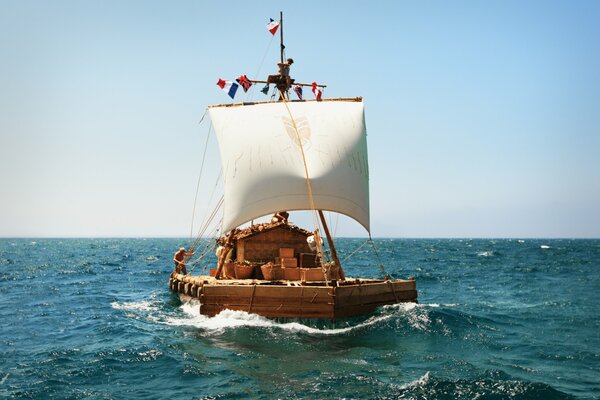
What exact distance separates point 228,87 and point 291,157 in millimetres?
6450

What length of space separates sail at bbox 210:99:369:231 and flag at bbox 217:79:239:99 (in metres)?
1.84

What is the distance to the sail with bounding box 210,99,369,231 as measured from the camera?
2325 cm

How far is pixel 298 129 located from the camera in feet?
80.1

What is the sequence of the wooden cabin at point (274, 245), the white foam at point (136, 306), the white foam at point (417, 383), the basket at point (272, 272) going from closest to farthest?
1. the white foam at point (417, 383)
2. the basket at point (272, 272)
3. the wooden cabin at point (274, 245)
4. the white foam at point (136, 306)

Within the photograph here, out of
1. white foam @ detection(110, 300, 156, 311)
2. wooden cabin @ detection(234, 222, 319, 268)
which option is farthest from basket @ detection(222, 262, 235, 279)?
white foam @ detection(110, 300, 156, 311)

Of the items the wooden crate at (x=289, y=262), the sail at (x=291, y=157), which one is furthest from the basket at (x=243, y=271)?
the sail at (x=291, y=157)

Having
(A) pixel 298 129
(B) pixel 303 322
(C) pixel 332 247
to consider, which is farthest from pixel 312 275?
(A) pixel 298 129

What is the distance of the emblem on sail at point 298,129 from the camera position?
2403 centimetres

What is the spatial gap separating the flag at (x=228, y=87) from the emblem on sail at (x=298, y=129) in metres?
4.23

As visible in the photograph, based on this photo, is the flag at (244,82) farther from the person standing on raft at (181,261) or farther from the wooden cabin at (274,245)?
the person standing on raft at (181,261)

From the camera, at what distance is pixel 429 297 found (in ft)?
105

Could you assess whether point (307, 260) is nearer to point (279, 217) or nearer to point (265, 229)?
point (265, 229)

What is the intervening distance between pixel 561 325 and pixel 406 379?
11795 millimetres

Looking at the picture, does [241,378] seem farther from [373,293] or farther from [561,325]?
[561,325]
